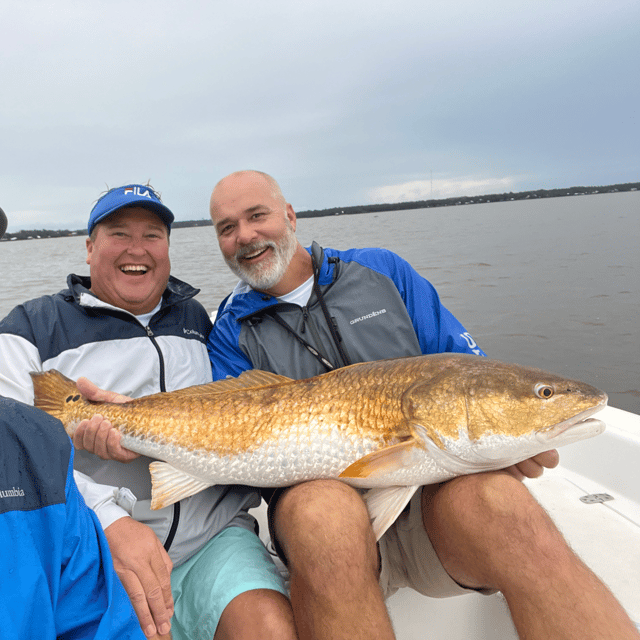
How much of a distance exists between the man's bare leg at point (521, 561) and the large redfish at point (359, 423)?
16cm

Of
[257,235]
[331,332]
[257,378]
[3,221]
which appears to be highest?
[3,221]

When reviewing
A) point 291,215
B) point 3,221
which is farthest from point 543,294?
point 3,221

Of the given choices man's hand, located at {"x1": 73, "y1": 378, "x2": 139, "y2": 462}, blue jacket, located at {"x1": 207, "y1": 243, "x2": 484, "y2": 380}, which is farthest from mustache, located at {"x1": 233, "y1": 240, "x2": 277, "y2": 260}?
man's hand, located at {"x1": 73, "y1": 378, "x2": 139, "y2": 462}

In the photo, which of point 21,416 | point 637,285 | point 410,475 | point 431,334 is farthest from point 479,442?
point 637,285

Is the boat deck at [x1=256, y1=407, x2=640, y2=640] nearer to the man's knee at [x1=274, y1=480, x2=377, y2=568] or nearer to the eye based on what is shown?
the man's knee at [x1=274, y1=480, x2=377, y2=568]

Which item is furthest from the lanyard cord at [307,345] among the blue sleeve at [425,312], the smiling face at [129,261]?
the smiling face at [129,261]

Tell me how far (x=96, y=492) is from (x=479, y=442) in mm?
1737

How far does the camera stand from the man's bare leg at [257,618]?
202cm

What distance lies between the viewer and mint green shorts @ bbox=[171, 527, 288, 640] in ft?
7.18

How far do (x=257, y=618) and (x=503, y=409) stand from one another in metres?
1.33

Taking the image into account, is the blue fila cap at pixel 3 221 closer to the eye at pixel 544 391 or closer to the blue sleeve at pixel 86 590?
the blue sleeve at pixel 86 590

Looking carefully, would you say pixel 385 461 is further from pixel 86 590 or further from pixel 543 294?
pixel 543 294

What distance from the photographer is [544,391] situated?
216cm

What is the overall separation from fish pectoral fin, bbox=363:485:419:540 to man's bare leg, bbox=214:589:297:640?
19.4 inches
